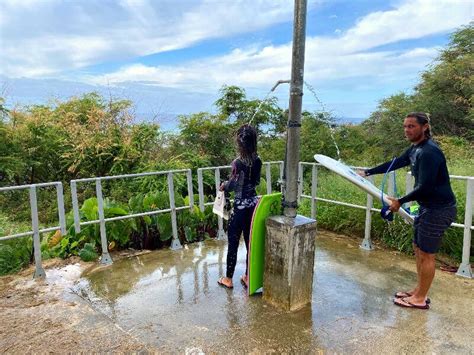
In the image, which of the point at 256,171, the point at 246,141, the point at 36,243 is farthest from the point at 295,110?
the point at 36,243

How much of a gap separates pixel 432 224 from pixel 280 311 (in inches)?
56.1

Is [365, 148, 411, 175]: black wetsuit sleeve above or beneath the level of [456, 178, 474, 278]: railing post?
above

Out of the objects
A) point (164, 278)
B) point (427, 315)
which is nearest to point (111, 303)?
point (164, 278)

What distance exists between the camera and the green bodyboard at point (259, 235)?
11.8 feet

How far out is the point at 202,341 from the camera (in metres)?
3.04

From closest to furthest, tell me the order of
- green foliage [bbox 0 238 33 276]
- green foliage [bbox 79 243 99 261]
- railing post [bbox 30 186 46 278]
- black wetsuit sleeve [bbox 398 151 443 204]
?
black wetsuit sleeve [bbox 398 151 443 204] < railing post [bbox 30 186 46 278] < green foliage [bbox 0 238 33 276] < green foliage [bbox 79 243 99 261]

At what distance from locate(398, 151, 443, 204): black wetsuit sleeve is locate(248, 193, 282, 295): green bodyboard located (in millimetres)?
1110

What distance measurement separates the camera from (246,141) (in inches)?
142

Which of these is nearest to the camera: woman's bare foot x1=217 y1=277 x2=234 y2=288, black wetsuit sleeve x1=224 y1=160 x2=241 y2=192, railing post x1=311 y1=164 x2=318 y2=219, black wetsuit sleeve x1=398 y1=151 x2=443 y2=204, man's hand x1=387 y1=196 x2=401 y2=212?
black wetsuit sleeve x1=398 y1=151 x2=443 y2=204

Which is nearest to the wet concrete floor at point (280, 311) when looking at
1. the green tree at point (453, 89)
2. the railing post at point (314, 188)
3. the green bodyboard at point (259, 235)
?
the green bodyboard at point (259, 235)

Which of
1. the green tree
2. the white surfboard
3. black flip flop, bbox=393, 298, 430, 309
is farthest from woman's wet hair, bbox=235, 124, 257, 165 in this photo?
the green tree

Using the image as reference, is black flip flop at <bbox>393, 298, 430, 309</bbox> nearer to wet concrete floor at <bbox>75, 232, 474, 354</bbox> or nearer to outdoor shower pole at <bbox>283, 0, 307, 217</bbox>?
wet concrete floor at <bbox>75, 232, 474, 354</bbox>

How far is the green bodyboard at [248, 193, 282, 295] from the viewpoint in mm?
3593

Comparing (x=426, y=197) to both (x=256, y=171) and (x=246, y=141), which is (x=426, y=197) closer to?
(x=256, y=171)
